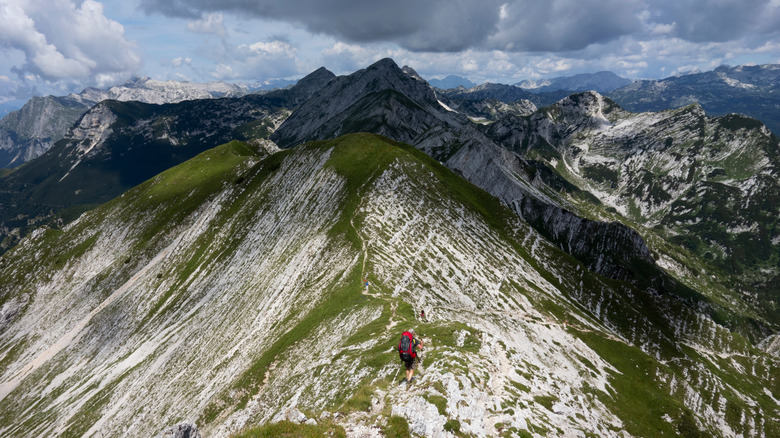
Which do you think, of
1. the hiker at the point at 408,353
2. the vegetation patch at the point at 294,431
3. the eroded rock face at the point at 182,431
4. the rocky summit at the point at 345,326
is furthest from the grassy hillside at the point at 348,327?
the eroded rock face at the point at 182,431

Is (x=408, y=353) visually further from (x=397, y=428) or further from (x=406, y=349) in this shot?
(x=397, y=428)

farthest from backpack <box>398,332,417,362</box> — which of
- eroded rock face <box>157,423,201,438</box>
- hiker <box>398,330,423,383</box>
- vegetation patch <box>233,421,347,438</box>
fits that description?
eroded rock face <box>157,423,201,438</box>

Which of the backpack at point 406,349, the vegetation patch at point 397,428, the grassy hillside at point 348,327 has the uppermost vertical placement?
the backpack at point 406,349

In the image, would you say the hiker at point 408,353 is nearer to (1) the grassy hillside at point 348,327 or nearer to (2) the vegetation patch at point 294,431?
(1) the grassy hillside at point 348,327

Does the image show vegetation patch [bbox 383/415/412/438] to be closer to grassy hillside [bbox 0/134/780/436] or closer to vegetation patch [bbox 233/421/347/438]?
grassy hillside [bbox 0/134/780/436]

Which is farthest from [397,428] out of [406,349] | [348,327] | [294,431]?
[348,327]

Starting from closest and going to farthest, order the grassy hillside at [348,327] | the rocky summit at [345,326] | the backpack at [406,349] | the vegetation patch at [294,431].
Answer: the vegetation patch at [294,431] < the backpack at [406,349] < the rocky summit at [345,326] < the grassy hillside at [348,327]

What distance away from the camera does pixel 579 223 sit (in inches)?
6959

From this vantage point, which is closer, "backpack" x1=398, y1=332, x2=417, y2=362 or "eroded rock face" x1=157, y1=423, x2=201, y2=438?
"eroded rock face" x1=157, y1=423, x2=201, y2=438

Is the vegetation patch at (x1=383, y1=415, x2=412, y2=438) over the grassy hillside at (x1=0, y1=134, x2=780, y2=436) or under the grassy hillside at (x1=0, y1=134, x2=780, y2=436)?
over

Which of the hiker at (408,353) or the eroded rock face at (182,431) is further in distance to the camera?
the hiker at (408,353)

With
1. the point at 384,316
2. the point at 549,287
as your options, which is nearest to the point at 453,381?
the point at 384,316

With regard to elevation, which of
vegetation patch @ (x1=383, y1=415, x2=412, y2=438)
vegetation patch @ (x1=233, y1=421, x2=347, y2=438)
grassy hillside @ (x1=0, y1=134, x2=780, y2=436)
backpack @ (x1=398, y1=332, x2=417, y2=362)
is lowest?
grassy hillside @ (x1=0, y1=134, x2=780, y2=436)

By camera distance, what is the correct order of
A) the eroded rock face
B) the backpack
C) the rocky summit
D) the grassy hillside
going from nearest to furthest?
the eroded rock face < the backpack < the rocky summit < the grassy hillside
